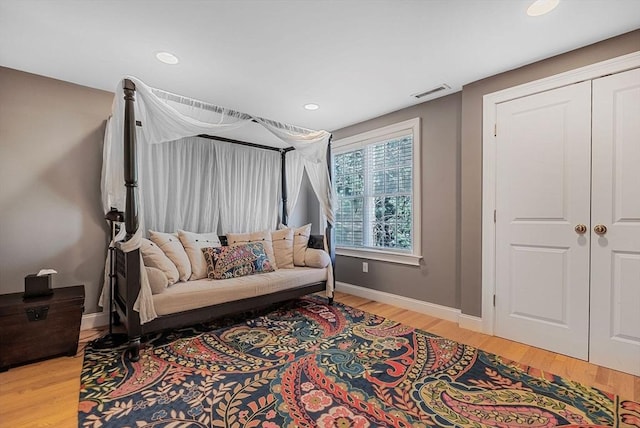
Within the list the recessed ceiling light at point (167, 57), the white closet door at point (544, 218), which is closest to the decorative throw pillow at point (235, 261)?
the recessed ceiling light at point (167, 57)

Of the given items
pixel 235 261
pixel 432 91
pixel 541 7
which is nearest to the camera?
pixel 541 7

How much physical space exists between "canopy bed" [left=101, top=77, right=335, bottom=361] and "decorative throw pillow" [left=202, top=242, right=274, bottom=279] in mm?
126

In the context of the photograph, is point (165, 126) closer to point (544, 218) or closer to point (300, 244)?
point (300, 244)

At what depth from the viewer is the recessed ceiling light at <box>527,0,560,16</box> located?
1706mm

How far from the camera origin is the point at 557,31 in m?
1.99

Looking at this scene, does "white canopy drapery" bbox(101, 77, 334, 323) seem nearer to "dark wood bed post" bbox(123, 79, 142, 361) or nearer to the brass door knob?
"dark wood bed post" bbox(123, 79, 142, 361)

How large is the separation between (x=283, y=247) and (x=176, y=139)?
5.76ft

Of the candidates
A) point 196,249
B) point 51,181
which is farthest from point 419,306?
point 51,181

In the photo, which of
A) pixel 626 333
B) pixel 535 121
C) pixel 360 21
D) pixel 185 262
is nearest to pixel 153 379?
pixel 185 262

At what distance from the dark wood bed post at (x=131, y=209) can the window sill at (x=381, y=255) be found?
2600mm

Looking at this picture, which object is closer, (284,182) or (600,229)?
(600,229)

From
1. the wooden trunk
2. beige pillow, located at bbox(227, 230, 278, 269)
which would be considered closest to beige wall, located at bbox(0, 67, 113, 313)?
the wooden trunk

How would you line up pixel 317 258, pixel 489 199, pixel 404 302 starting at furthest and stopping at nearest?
pixel 317 258, pixel 404 302, pixel 489 199

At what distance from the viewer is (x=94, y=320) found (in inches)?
111
